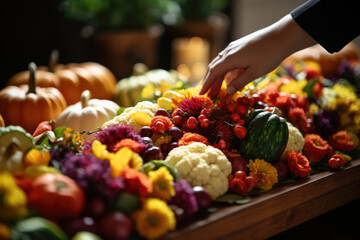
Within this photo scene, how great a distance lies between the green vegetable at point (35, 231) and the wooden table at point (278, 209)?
240 millimetres

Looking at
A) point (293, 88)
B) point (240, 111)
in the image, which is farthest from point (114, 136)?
point (293, 88)

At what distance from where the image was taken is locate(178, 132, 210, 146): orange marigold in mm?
1066

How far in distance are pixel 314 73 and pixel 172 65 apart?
1.88 metres

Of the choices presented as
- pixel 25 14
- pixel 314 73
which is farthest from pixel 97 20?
pixel 314 73

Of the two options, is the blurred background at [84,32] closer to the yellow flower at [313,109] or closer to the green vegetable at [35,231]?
the yellow flower at [313,109]

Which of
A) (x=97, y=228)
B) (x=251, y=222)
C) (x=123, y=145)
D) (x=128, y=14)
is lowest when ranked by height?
(x=251, y=222)

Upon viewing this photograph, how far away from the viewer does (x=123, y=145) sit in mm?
938

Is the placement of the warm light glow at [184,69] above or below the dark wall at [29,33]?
below

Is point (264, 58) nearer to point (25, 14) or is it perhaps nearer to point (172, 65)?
point (25, 14)

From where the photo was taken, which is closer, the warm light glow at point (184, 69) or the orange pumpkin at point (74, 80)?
the orange pumpkin at point (74, 80)

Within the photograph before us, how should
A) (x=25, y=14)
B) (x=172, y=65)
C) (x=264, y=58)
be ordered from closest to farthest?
(x=264, y=58)
(x=25, y=14)
(x=172, y=65)

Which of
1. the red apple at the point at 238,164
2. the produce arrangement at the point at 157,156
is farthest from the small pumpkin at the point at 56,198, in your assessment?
the red apple at the point at 238,164

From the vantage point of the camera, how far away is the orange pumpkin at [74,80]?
1.92 meters

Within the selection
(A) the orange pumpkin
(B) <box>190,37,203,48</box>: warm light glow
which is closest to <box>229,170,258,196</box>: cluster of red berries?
(A) the orange pumpkin
